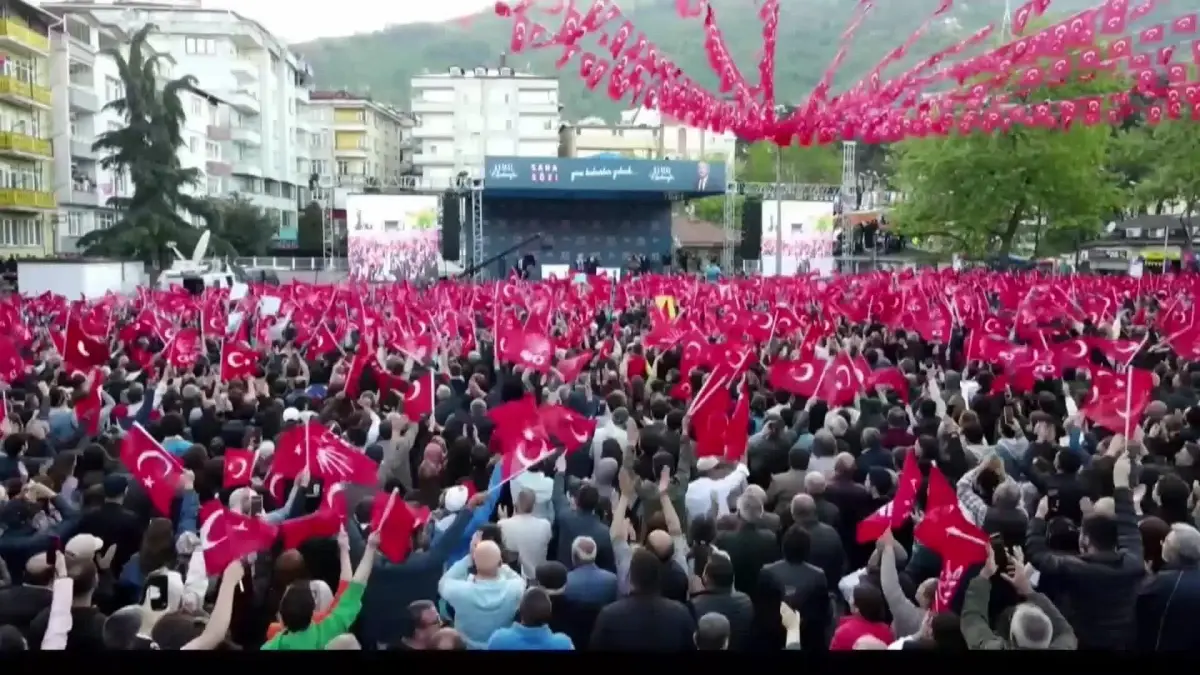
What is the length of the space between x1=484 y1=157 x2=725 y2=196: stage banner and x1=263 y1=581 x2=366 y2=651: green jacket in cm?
1641

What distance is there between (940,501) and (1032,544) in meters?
0.57

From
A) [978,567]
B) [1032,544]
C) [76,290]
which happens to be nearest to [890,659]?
[978,567]

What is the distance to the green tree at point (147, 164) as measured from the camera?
8.95m

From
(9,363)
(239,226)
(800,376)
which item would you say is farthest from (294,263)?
(800,376)

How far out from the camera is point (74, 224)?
1286 centimetres

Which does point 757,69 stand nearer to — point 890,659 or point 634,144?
point 634,144

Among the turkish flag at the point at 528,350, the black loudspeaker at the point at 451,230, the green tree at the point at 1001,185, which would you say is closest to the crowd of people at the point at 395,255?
the black loudspeaker at the point at 451,230

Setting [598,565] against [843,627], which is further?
[598,565]

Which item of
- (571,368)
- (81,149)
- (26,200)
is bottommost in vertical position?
(571,368)

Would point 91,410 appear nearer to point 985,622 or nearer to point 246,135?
point 246,135

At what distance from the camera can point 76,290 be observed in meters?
12.8

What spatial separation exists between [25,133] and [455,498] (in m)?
6.34

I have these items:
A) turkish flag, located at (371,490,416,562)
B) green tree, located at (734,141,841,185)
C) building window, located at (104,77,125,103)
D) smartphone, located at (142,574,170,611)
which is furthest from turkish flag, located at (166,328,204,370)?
green tree, located at (734,141,841,185)

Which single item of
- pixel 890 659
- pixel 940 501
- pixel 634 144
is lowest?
pixel 890 659
